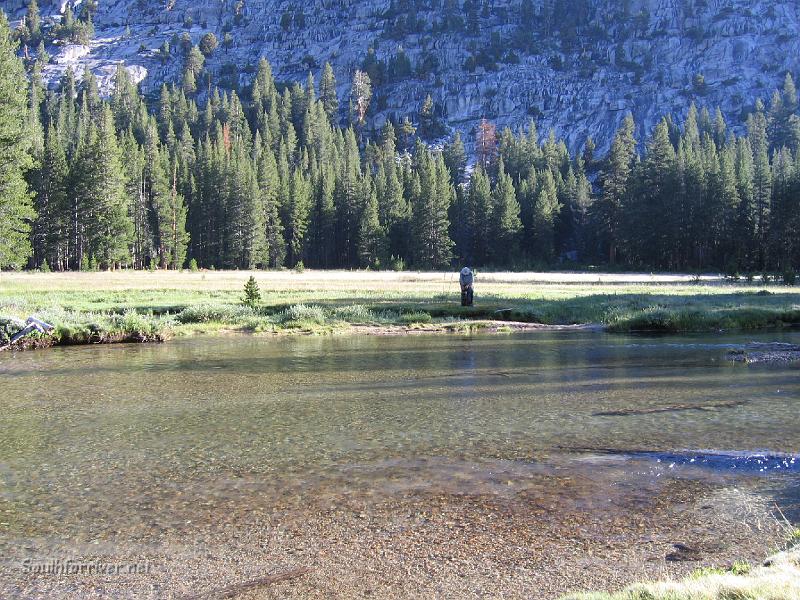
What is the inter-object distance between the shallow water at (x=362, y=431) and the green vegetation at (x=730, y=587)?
112 inches

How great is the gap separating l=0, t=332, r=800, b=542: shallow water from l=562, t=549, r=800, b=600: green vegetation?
9.31 ft

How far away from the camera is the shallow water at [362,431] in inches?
372

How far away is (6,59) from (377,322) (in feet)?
86.7

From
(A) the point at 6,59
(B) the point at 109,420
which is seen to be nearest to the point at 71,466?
(B) the point at 109,420

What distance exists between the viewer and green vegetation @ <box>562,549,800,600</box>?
5.20 metres

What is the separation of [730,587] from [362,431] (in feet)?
27.1

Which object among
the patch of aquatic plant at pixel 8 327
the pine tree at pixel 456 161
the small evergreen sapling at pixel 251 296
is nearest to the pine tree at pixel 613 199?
the pine tree at pixel 456 161

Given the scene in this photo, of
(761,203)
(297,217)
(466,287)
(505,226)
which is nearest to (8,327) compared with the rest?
(466,287)

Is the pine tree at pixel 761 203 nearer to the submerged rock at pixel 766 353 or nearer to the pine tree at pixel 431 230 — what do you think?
the pine tree at pixel 431 230

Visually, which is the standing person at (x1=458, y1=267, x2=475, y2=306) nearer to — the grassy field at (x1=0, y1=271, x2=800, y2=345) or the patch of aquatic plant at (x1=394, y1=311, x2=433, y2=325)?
the grassy field at (x1=0, y1=271, x2=800, y2=345)

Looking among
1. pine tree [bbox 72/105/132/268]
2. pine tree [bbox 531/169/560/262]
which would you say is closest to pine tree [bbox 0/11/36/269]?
pine tree [bbox 72/105/132/268]

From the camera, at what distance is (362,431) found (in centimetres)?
1299

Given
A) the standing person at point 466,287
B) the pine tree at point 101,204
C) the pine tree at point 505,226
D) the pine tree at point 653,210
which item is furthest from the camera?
the pine tree at point 505,226

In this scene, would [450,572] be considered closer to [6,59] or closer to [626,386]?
[626,386]
